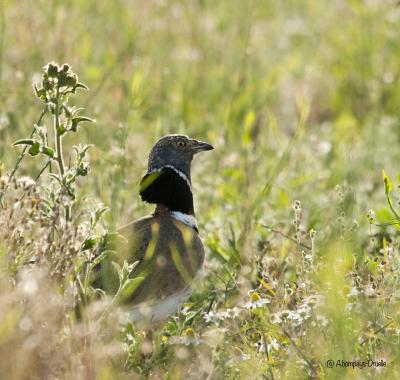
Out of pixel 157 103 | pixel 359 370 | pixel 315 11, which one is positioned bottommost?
pixel 359 370

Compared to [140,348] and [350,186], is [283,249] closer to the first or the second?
[350,186]

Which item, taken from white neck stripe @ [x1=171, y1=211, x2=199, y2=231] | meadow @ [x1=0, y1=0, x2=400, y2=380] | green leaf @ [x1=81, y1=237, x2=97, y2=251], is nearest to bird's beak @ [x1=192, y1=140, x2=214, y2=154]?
meadow @ [x1=0, y1=0, x2=400, y2=380]

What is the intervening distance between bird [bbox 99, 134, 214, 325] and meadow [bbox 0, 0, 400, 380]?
0.11 meters

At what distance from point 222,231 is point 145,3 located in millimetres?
4559

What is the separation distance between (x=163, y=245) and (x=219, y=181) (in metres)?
2.19

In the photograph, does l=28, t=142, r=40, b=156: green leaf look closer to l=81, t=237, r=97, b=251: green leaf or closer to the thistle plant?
the thistle plant

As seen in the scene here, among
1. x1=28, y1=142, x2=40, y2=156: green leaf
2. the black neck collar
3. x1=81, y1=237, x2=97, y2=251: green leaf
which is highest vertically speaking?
x1=28, y1=142, x2=40, y2=156: green leaf

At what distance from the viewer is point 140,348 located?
373 cm

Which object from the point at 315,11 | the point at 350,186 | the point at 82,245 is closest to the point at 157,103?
the point at 315,11

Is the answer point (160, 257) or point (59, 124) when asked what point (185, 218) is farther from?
point (59, 124)

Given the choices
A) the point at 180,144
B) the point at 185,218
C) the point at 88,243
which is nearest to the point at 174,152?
the point at 180,144

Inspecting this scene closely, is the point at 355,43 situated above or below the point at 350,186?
above
